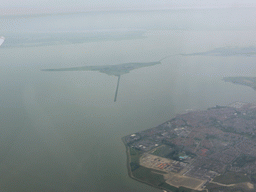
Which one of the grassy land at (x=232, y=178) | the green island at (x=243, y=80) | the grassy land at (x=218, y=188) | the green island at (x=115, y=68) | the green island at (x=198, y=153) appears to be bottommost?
the grassy land at (x=218, y=188)

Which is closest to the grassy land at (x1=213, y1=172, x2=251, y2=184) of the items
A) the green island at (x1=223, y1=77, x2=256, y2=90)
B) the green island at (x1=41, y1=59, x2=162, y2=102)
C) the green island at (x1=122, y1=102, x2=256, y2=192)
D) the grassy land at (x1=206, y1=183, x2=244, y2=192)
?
the green island at (x1=122, y1=102, x2=256, y2=192)

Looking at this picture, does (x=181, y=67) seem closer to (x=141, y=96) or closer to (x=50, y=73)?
(x=141, y=96)

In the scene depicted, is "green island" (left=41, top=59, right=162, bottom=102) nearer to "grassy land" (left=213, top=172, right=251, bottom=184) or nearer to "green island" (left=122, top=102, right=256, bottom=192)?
"green island" (left=122, top=102, right=256, bottom=192)

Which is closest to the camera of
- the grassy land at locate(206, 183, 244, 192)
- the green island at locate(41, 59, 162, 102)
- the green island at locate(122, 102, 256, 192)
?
the grassy land at locate(206, 183, 244, 192)

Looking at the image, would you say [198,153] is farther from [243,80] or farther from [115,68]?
[115,68]

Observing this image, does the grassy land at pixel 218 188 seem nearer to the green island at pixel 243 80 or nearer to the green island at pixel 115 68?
the green island at pixel 243 80

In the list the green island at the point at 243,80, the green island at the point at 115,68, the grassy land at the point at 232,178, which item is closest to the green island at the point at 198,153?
the grassy land at the point at 232,178

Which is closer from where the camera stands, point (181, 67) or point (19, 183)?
point (19, 183)

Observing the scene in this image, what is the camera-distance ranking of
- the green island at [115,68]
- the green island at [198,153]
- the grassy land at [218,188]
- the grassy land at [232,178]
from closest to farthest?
the grassy land at [218,188] < the grassy land at [232,178] < the green island at [198,153] < the green island at [115,68]

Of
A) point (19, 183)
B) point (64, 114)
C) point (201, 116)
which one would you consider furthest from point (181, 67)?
point (19, 183)
